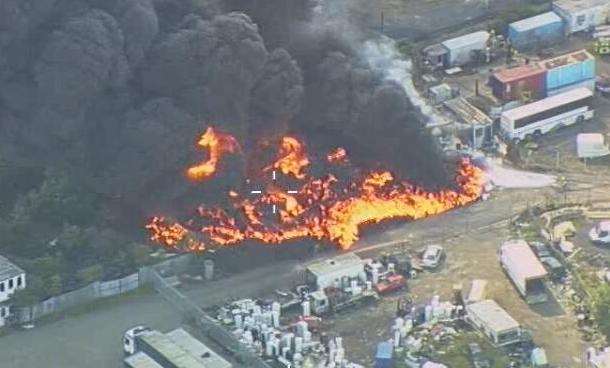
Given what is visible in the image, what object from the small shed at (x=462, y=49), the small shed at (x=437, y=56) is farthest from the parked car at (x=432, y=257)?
the small shed at (x=462, y=49)

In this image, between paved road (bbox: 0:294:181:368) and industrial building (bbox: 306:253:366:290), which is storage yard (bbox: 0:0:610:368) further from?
paved road (bbox: 0:294:181:368)

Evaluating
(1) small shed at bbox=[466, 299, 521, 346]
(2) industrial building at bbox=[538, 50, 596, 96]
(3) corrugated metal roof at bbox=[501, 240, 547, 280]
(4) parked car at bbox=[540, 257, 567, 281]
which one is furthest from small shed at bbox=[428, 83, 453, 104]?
(1) small shed at bbox=[466, 299, 521, 346]

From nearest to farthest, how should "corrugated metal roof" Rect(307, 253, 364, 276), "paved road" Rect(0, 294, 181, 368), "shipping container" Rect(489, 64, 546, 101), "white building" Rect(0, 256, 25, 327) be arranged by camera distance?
"paved road" Rect(0, 294, 181, 368)
"white building" Rect(0, 256, 25, 327)
"corrugated metal roof" Rect(307, 253, 364, 276)
"shipping container" Rect(489, 64, 546, 101)

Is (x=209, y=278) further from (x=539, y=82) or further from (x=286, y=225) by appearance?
(x=539, y=82)

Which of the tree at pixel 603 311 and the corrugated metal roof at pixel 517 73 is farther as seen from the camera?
the corrugated metal roof at pixel 517 73

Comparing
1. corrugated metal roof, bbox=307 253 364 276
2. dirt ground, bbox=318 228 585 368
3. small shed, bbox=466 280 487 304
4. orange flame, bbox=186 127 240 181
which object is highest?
orange flame, bbox=186 127 240 181

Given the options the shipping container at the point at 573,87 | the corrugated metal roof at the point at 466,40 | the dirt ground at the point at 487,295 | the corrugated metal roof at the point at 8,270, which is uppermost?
the corrugated metal roof at the point at 466,40

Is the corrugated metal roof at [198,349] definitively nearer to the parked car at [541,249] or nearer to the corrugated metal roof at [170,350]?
the corrugated metal roof at [170,350]

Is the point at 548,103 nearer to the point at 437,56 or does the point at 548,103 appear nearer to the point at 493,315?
the point at 437,56
